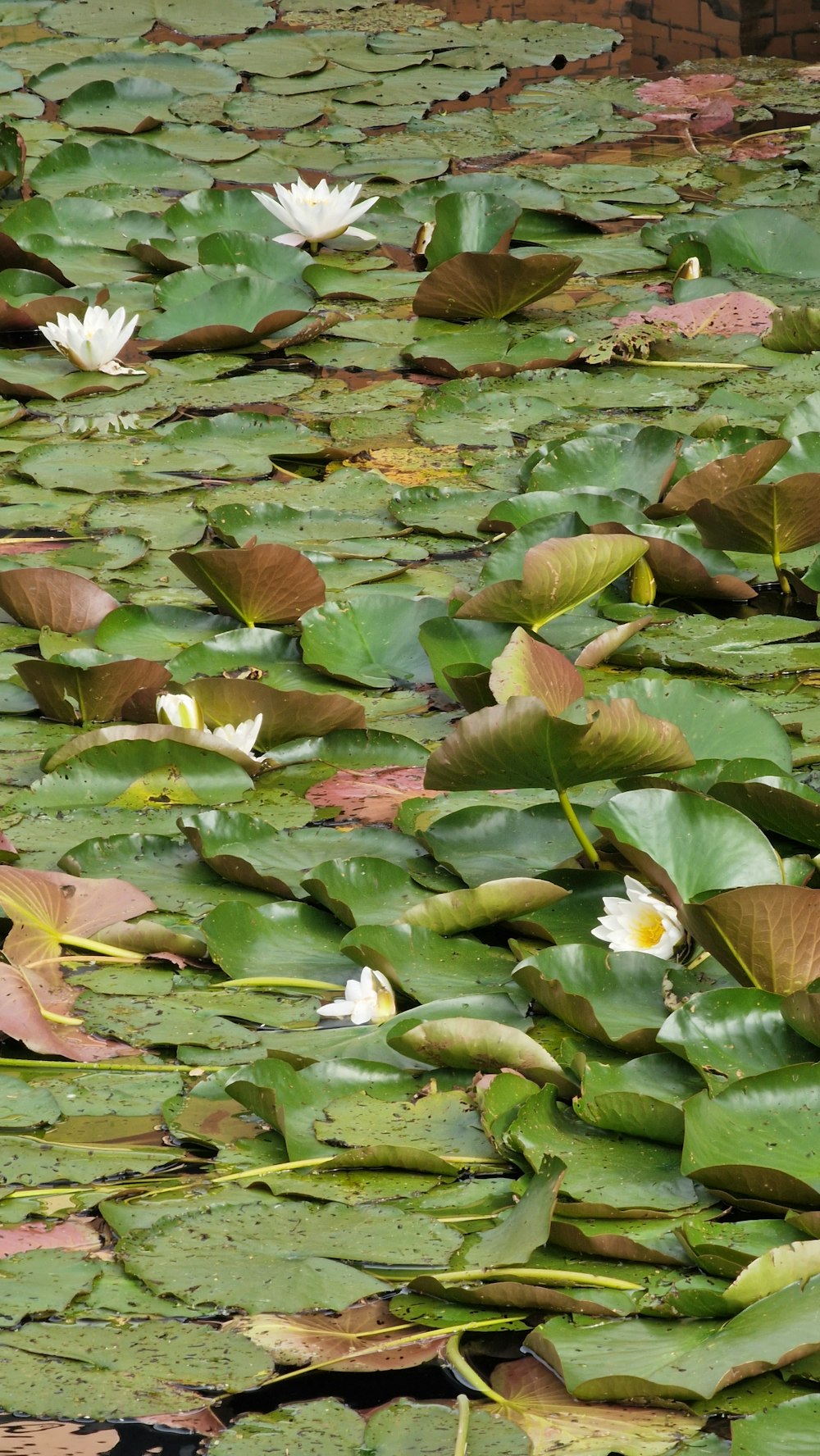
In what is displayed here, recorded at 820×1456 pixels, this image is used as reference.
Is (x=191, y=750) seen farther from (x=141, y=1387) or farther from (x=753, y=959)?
(x=141, y=1387)

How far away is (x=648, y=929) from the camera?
1661 millimetres

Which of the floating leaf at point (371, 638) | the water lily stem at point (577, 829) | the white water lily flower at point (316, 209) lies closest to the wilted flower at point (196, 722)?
the floating leaf at point (371, 638)

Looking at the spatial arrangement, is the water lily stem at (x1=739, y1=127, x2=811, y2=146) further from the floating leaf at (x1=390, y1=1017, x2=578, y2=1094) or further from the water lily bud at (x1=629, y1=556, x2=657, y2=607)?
the floating leaf at (x1=390, y1=1017, x2=578, y2=1094)

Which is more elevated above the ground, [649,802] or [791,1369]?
[649,802]

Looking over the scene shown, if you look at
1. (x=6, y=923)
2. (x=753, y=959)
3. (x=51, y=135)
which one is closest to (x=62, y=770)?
(x=6, y=923)

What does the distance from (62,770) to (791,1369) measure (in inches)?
47.7

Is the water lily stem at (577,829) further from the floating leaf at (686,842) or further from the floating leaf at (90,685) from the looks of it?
the floating leaf at (90,685)

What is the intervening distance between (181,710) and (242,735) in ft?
0.27

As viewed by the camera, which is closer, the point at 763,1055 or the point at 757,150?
the point at 763,1055

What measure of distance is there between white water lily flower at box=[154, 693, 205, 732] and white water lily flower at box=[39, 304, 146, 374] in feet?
4.91

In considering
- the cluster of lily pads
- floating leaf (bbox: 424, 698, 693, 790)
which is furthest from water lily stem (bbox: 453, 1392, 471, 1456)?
floating leaf (bbox: 424, 698, 693, 790)

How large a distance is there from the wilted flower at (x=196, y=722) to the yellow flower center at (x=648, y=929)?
2.09ft

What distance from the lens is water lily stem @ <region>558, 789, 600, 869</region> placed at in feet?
5.79

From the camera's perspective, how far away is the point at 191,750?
6.88 ft
